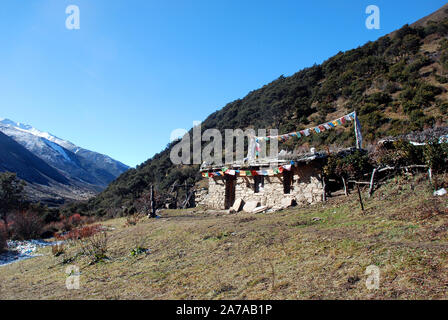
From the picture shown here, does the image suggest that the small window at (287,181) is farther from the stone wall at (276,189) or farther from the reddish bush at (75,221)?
the reddish bush at (75,221)

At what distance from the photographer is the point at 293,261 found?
17.9 ft

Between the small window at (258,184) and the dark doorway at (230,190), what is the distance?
1.86 m

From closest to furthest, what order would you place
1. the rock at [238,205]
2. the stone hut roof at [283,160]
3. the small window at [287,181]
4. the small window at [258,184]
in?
1. the stone hut roof at [283,160]
2. the small window at [287,181]
3. the rock at [238,205]
4. the small window at [258,184]

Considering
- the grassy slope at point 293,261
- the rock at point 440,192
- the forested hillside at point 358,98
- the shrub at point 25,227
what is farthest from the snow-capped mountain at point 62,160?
the rock at point 440,192

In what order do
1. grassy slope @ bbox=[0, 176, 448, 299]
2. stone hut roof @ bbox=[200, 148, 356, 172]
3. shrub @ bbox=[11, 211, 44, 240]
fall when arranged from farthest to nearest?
shrub @ bbox=[11, 211, 44, 240] < stone hut roof @ bbox=[200, 148, 356, 172] < grassy slope @ bbox=[0, 176, 448, 299]

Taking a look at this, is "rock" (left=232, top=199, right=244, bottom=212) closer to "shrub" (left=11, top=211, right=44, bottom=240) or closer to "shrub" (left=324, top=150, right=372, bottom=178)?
"shrub" (left=324, top=150, right=372, bottom=178)

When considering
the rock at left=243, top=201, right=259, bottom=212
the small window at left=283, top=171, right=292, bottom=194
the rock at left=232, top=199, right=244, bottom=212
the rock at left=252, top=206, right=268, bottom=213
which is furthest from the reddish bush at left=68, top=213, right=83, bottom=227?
the small window at left=283, top=171, right=292, bottom=194

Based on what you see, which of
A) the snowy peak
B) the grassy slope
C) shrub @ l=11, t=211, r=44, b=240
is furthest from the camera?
the snowy peak

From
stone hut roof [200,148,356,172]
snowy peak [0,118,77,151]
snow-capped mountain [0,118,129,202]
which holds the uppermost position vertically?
snowy peak [0,118,77,151]

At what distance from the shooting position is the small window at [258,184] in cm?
1494

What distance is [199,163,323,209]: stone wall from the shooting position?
40.8 feet

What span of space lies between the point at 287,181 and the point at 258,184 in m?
1.82

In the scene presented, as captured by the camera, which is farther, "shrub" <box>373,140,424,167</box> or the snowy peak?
the snowy peak
